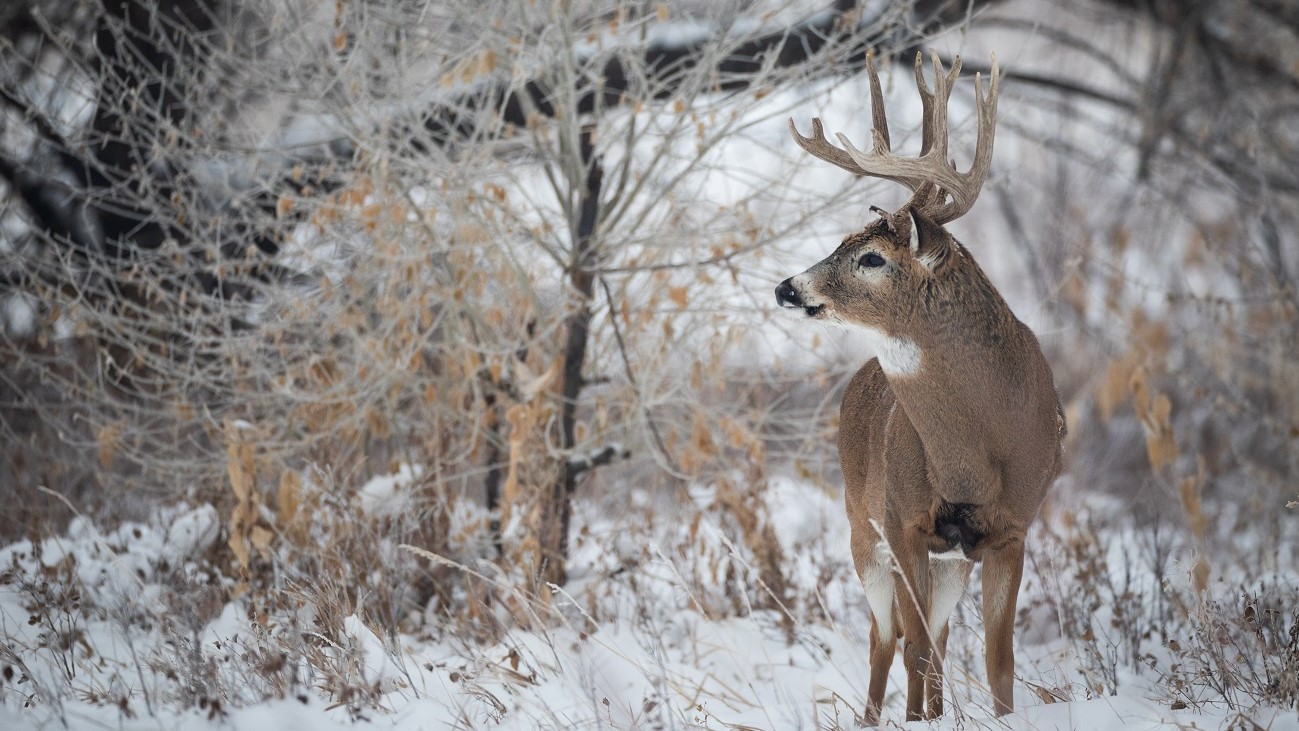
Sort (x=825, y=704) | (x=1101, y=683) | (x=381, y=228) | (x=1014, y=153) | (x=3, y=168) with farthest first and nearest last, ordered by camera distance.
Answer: (x=1014, y=153) < (x=3, y=168) < (x=381, y=228) < (x=825, y=704) < (x=1101, y=683)

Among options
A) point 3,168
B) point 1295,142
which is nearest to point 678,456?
point 3,168

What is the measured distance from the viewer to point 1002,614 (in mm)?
3057

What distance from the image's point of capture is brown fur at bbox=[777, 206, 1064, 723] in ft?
9.88

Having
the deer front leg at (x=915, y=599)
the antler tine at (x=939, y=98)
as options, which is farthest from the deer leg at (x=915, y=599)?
the antler tine at (x=939, y=98)

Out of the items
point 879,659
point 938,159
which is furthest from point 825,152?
point 879,659

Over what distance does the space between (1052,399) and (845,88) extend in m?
3.56

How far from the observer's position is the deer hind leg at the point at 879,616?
336 cm

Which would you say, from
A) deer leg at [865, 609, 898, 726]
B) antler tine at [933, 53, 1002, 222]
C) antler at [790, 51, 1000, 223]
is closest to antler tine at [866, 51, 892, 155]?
antler at [790, 51, 1000, 223]

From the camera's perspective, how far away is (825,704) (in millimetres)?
4023

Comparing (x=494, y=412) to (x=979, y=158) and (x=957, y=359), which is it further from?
(x=979, y=158)

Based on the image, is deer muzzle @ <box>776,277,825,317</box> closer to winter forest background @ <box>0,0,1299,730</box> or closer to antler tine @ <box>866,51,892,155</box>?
antler tine @ <box>866,51,892,155</box>

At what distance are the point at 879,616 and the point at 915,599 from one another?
382mm

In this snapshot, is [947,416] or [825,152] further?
[825,152]

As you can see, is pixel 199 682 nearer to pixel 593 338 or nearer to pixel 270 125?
pixel 593 338
